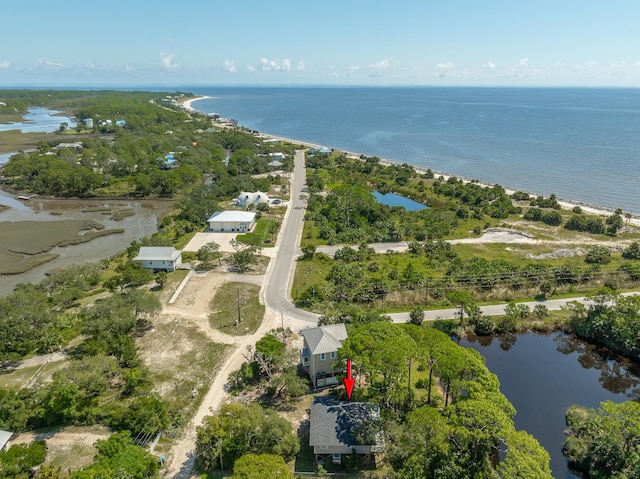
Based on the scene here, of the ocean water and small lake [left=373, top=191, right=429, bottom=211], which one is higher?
the ocean water

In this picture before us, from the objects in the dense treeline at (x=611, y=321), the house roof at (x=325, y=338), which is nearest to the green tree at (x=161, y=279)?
the house roof at (x=325, y=338)

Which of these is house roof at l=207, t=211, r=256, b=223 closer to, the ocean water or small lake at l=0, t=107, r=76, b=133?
the ocean water

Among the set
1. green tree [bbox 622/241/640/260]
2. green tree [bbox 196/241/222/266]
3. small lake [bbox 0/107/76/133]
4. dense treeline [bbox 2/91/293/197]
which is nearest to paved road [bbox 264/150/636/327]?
green tree [bbox 196/241/222/266]

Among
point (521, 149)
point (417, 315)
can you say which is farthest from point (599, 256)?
point (521, 149)

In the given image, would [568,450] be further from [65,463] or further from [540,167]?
[540,167]

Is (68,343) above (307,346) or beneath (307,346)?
beneath

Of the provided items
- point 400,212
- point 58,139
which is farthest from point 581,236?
point 58,139
